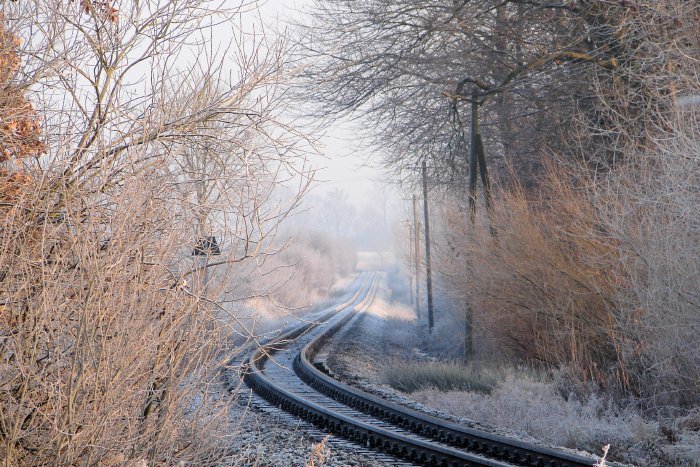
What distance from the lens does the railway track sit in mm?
8266

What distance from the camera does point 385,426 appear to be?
10.6 meters

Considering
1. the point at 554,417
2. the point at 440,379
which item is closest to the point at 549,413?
the point at 554,417

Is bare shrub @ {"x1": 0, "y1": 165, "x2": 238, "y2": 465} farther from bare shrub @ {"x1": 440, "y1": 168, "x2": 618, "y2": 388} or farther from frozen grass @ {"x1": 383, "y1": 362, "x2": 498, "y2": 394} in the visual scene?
bare shrub @ {"x1": 440, "y1": 168, "x2": 618, "y2": 388}

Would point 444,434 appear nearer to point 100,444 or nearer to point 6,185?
point 100,444

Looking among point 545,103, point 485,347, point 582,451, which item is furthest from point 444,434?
point 545,103

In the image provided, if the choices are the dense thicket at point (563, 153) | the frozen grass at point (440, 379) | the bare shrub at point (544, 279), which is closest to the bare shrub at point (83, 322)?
the dense thicket at point (563, 153)

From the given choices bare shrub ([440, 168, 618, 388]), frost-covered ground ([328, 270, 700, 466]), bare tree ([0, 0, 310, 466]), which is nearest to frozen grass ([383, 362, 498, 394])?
frost-covered ground ([328, 270, 700, 466])

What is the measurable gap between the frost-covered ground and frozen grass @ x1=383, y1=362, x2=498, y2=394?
0.20 meters

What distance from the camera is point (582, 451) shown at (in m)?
8.97

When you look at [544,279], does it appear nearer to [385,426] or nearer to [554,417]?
[554,417]

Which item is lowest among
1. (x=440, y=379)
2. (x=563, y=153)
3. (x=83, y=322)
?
(x=440, y=379)

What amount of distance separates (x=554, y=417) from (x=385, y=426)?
248 centimetres

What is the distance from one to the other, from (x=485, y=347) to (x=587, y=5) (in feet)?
29.4

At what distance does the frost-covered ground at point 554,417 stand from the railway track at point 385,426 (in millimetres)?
756
